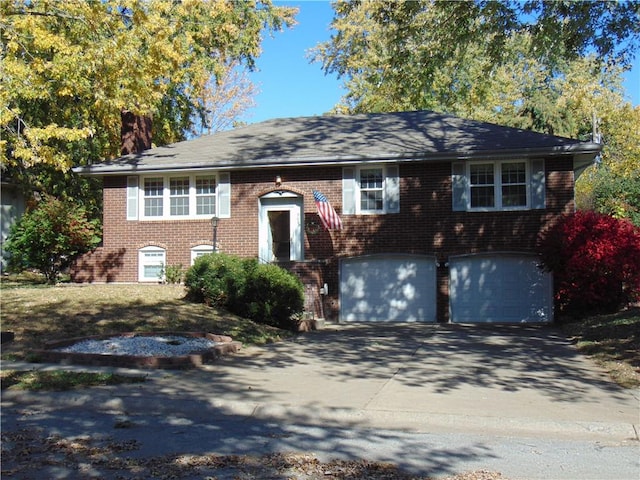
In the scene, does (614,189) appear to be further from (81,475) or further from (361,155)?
(81,475)

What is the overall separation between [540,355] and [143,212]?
529 inches

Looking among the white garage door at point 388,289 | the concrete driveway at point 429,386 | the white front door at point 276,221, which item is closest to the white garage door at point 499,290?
the white garage door at point 388,289

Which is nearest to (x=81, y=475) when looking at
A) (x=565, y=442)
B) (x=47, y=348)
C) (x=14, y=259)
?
(x=565, y=442)

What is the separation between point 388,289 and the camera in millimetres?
18156

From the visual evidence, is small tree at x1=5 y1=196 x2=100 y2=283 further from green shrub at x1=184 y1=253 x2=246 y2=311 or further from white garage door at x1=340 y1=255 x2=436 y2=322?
white garage door at x1=340 y1=255 x2=436 y2=322

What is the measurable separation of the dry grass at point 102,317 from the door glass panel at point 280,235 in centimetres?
487

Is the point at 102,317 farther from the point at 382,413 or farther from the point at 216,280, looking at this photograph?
the point at 382,413

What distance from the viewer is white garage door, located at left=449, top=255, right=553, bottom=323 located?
57.3 feet

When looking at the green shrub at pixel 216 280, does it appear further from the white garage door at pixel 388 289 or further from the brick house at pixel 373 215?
the white garage door at pixel 388 289

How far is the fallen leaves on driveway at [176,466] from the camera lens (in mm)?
4812

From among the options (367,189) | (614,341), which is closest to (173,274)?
(367,189)

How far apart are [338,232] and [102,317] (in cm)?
792

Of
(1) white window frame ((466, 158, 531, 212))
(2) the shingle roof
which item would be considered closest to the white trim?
(2) the shingle roof

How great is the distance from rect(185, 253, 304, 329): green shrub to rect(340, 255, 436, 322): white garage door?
3.62 meters
